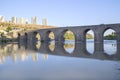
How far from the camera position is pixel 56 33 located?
68750mm

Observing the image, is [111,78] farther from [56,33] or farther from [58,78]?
[56,33]

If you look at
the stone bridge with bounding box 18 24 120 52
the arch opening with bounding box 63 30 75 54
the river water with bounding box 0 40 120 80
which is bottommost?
the arch opening with bounding box 63 30 75 54

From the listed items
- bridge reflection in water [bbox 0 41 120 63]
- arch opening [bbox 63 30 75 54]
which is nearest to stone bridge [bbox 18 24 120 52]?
arch opening [bbox 63 30 75 54]

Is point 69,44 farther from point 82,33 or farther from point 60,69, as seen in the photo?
point 60,69

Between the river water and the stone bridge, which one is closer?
the river water

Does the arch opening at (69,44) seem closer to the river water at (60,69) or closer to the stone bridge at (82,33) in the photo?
the stone bridge at (82,33)

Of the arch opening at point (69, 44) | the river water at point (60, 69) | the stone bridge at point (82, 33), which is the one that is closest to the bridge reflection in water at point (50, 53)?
the arch opening at point (69, 44)

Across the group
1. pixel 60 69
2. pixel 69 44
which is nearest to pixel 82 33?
pixel 69 44

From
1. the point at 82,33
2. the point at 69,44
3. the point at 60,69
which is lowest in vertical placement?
the point at 69,44

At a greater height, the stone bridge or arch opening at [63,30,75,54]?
the stone bridge

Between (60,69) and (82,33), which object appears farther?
(82,33)

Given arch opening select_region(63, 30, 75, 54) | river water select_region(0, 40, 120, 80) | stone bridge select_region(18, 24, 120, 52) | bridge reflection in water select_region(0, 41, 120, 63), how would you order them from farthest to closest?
stone bridge select_region(18, 24, 120, 52), arch opening select_region(63, 30, 75, 54), bridge reflection in water select_region(0, 41, 120, 63), river water select_region(0, 40, 120, 80)

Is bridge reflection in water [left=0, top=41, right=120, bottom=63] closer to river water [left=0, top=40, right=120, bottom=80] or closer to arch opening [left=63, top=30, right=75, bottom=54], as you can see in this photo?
arch opening [left=63, top=30, right=75, bottom=54]

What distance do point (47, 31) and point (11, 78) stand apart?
64337mm
